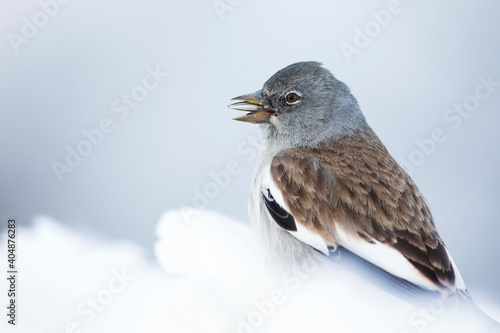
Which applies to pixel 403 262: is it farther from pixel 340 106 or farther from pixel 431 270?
pixel 340 106

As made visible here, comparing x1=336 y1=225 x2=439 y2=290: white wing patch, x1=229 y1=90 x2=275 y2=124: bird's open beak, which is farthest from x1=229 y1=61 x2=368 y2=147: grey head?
x1=336 y1=225 x2=439 y2=290: white wing patch

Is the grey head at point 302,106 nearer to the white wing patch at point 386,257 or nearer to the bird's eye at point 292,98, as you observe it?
the bird's eye at point 292,98

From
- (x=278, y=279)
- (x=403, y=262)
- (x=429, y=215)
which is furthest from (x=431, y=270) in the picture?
(x=278, y=279)

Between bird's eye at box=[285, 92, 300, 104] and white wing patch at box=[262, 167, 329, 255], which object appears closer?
white wing patch at box=[262, 167, 329, 255]

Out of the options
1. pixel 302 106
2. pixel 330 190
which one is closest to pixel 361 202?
pixel 330 190

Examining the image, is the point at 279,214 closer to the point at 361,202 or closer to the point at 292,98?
the point at 361,202

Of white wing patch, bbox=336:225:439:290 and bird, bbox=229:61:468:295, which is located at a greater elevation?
bird, bbox=229:61:468:295

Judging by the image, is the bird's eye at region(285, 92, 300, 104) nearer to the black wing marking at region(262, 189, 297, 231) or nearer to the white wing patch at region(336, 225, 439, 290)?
the black wing marking at region(262, 189, 297, 231)
